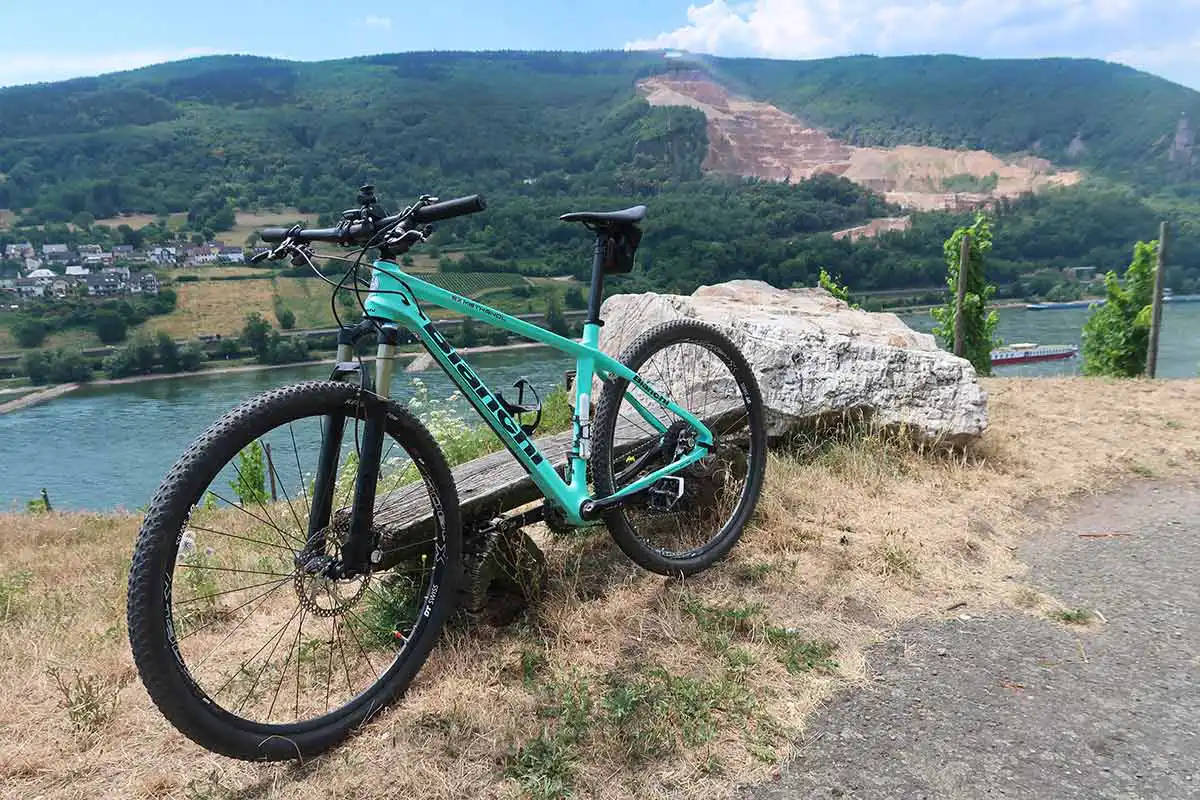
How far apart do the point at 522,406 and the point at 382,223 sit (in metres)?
0.88

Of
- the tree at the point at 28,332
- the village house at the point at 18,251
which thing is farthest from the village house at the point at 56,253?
the tree at the point at 28,332

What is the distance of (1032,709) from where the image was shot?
265 cm

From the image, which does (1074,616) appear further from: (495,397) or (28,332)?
(28,332)

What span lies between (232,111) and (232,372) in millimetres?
92964

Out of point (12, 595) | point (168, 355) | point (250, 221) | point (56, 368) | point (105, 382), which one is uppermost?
point (250, 221)

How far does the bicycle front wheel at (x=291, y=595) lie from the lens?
196cm

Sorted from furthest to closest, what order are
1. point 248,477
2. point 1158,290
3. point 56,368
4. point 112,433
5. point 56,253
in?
point 56,253, point 56,368, point 112,433, point 1158,290, point 248,477

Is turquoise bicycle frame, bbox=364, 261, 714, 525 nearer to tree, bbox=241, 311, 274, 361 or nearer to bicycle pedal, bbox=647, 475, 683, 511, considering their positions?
bicycle pedal, bbox=647, 475, 683, 511

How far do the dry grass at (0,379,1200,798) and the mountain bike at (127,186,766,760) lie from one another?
0.66 feet

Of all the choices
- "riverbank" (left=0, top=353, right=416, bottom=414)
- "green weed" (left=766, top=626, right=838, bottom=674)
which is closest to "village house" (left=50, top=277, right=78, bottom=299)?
"riverbank" (left=0, top=353, right=416, bottom=414)

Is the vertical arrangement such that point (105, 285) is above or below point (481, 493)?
below

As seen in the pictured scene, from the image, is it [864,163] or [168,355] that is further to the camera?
[864,163]

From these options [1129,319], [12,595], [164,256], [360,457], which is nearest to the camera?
[360,457]

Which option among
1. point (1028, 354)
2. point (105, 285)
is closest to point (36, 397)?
point (105, 285)
